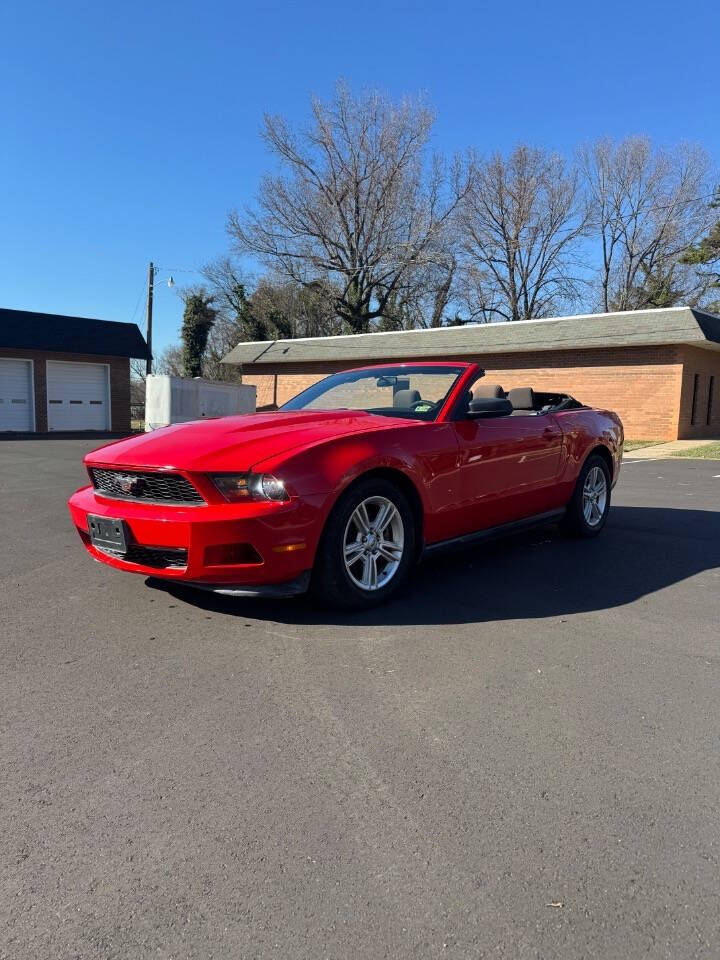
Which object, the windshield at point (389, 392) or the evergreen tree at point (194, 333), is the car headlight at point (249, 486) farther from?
the evergreen tree at point (194, 333)

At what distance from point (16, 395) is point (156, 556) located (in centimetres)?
2647

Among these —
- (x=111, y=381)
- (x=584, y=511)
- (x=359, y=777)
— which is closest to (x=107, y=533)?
(x=359, y=777)

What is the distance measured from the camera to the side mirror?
15.6 feet

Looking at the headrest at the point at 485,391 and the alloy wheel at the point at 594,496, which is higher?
the headrest at the point at 485,391

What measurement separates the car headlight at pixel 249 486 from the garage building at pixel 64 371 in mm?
26121

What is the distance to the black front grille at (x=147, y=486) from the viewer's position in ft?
12.4

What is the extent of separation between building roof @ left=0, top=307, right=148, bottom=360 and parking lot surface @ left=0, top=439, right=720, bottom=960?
25.6 m

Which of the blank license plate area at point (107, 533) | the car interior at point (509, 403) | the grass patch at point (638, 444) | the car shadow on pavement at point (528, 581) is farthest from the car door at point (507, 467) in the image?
the grass patch at point (638, 444)

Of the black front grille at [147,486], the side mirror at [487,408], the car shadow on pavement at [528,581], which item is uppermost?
the side mirror at [487,408]

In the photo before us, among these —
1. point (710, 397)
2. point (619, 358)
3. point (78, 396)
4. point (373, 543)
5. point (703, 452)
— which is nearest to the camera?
point (373, 543)

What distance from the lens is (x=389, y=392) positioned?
529cm

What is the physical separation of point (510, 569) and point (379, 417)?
62.8 inches

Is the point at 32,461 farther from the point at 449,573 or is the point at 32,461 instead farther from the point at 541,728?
the point at 541,728

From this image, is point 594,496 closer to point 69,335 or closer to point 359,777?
point 359,777
